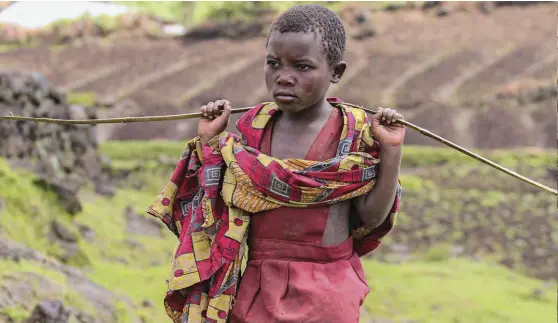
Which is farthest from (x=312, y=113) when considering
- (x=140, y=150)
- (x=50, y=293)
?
(x=140, y=150)

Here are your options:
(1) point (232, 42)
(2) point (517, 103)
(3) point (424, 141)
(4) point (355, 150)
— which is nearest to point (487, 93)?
(2) point (517, 103)

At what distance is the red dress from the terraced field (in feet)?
44.6

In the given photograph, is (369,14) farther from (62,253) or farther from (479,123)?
(62,253)

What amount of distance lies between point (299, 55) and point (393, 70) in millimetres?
21513

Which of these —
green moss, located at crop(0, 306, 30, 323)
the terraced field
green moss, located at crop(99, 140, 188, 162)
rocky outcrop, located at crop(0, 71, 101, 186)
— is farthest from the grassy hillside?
the terraced field

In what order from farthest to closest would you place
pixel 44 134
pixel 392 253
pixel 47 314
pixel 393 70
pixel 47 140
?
1. pixel 393 70
2. pixel 392 253
3. pixel 47 140
4. pixel 44 134
5. pixel 47 314

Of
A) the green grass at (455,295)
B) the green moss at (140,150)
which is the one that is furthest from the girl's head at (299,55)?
the green moss at (140,150)

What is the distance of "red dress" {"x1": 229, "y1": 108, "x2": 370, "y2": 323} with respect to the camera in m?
2.09

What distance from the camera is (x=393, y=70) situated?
23.1 meters

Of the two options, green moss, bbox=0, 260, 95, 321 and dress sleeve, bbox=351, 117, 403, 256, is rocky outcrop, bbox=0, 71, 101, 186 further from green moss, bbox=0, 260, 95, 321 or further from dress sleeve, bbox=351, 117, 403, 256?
dress sleeve, bbox=351, 117, 403, 256

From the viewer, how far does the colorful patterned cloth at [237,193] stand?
2.09 m

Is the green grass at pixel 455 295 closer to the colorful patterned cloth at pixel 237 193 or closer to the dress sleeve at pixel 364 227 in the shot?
the dress sleeve at pixel 364 227

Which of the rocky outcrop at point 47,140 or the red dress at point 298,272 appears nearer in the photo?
the red dress at point 298,272

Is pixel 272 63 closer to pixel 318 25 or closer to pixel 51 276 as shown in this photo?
pixel 318 25
